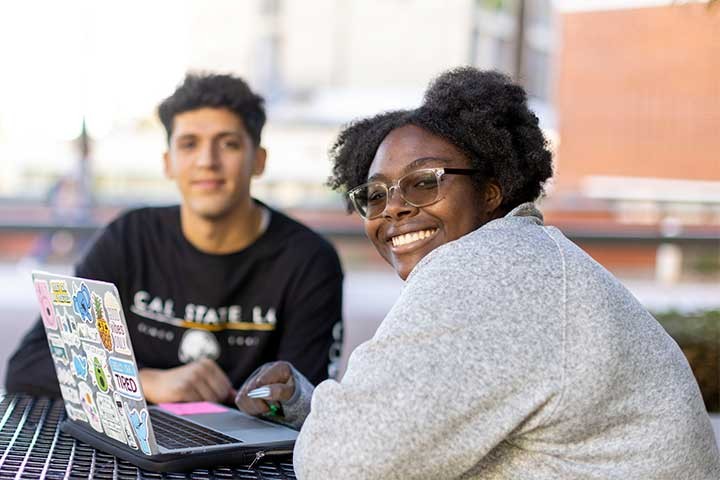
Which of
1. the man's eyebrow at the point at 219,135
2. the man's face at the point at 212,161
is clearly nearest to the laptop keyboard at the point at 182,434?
the man's face at the point at 212,161

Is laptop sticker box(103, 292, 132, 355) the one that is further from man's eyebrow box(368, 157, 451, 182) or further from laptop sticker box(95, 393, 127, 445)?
man's eyebrow box(368, 157, 451, 182)

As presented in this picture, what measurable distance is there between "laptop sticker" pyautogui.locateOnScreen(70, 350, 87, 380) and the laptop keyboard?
6.9 inches

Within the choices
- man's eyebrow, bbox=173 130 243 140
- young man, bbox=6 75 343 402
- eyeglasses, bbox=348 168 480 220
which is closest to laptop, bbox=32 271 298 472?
eyeglasses, bbox=348 168 480 220

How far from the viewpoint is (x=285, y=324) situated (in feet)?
9.59

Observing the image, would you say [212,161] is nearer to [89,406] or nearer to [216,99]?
[216,99]

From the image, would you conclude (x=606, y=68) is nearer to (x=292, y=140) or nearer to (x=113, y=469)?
(x=292, y=140)

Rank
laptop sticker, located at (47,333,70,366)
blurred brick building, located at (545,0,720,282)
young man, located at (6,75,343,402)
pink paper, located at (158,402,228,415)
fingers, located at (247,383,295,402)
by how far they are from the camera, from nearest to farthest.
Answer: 1. laptop sticker, located at (47,333,70,366)
2. fingers, located at (247,383,295,402)
3. pink paper, located at (158,402,228,415)
4. young man, located at (6,75,343,402)
5. blurred brick building, located at (545,0,720,282)

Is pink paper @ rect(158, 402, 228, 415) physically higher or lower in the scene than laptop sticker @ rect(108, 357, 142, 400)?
lower

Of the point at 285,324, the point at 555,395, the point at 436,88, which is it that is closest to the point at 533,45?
the point at 285,324

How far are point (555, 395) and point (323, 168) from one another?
9.39 meters

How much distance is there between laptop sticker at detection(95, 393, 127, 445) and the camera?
5.65 feet

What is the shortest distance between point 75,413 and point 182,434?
23 centimetres

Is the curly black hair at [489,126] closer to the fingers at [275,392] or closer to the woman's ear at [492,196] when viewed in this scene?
the woman's ear at [492,196]

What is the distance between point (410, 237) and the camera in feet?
6.12
